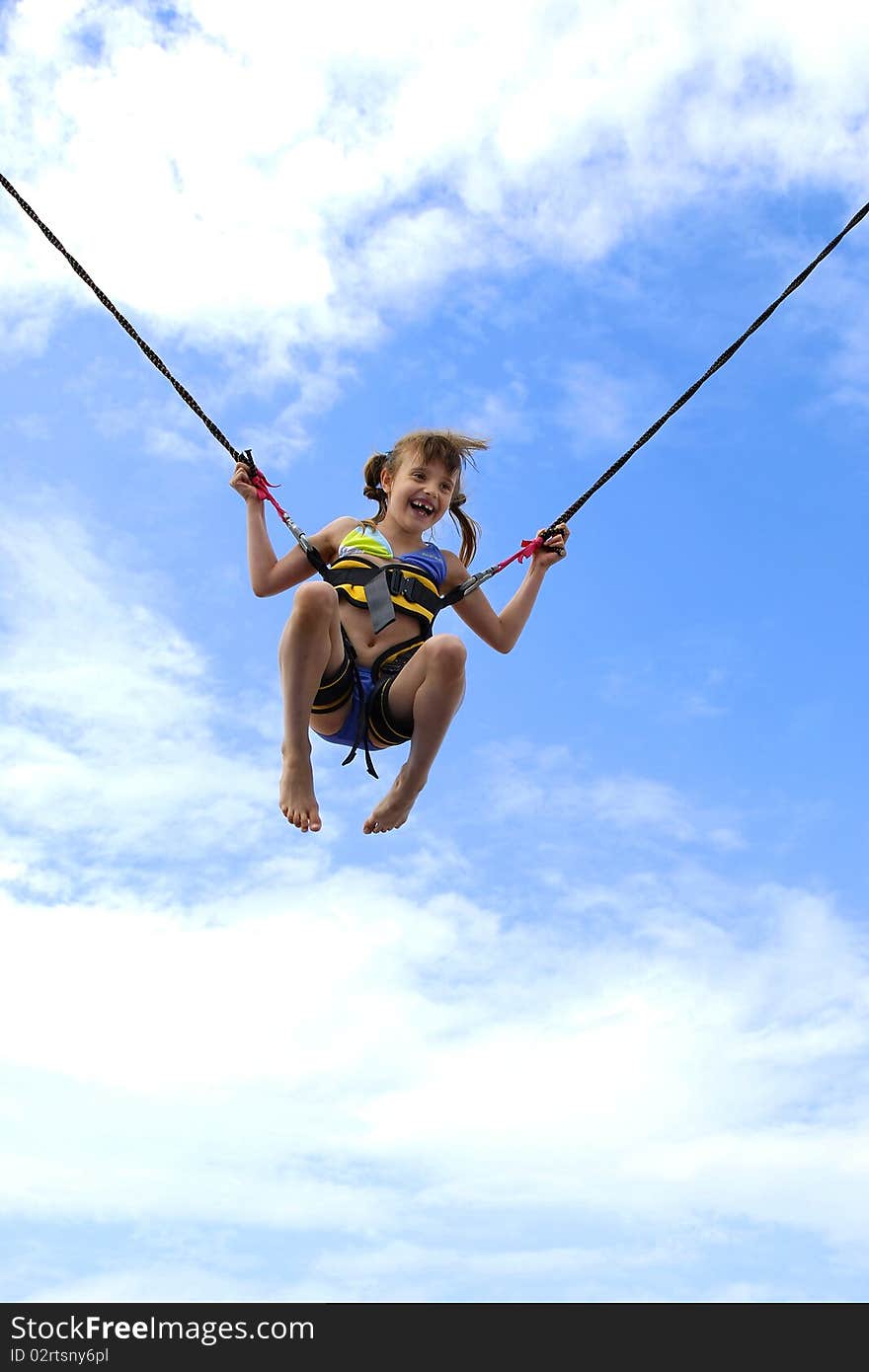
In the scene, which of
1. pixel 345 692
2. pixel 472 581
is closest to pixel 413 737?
pixel 345 692

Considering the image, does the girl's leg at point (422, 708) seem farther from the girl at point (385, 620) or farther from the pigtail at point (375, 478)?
the pigtail at point (375, 478)

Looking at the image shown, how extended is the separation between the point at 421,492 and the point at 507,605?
0.75 metres

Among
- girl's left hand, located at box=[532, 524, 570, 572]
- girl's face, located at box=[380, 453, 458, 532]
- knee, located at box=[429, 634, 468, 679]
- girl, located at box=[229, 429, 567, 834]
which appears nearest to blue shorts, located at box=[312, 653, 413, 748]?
girl, located at box=[229, 429, 567, 834]

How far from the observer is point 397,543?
6.73 metres

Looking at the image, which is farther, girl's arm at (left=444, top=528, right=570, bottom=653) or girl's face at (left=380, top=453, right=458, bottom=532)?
girl's arm at (left=444, top=528, right=570, bottom=653)

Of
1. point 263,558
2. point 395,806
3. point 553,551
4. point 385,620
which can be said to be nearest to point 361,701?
point 385,620

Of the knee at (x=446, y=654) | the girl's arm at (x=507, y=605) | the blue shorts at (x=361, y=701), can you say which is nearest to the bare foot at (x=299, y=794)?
the blue shorts at (x=361, y=701)

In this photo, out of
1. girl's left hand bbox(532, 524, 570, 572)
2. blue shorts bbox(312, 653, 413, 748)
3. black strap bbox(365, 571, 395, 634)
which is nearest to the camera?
blue shorts bbox(312, 653, 413, 748)

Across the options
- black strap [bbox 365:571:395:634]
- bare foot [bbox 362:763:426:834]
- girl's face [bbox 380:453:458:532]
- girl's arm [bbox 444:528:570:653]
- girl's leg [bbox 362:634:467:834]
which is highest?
girl's face [bbox 380:453:458:532]

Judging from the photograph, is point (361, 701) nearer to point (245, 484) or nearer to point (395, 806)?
point (395, 806)

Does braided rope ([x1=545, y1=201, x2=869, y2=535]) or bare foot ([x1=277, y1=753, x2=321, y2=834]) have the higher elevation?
braided rope ([x1=545, y1=201, x2=869, y2=535])

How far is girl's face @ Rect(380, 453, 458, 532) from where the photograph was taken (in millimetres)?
6680

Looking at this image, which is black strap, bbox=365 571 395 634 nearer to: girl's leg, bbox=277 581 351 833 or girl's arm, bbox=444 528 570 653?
girl's leg, bbox=277 581 351 833

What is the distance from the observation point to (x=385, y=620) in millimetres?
6336
